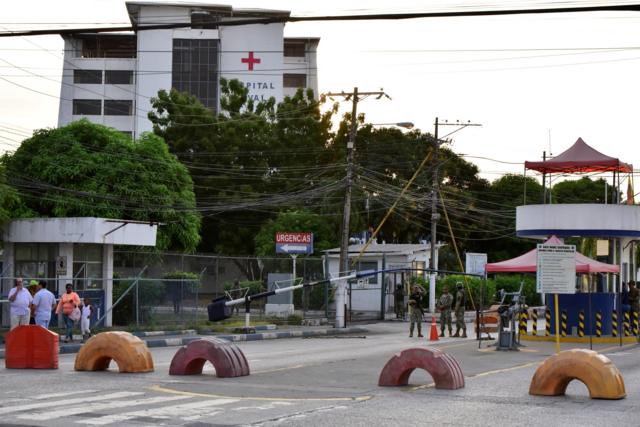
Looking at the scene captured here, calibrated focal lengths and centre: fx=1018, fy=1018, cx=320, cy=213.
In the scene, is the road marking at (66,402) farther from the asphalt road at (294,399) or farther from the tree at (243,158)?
the tree at (243,158)

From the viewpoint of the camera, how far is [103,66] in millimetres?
94875

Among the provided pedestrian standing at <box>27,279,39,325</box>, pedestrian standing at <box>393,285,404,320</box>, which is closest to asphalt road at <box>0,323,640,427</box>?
pedestrian standing at <box>27,279,39,325</box>

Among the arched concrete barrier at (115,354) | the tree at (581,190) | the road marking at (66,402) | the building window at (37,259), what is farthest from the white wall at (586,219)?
the tree at (581,190)

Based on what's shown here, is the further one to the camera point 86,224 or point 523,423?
point 86,224

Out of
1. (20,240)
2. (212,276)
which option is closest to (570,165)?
(20,240)

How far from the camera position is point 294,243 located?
146 feet

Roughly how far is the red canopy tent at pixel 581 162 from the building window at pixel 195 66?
6032 cm

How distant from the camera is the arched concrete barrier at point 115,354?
1827cm

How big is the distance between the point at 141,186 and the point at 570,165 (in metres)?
19.4

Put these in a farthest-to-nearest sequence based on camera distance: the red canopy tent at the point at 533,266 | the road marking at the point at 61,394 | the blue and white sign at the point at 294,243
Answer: the blue and white sign at the point at 294,243, the red canopy tent at the point at 533,266, the road marking at the point at 61,394

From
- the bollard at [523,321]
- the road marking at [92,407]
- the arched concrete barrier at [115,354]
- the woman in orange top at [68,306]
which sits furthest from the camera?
the bollard at [523,321]

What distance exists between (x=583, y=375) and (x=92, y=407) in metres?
7.27

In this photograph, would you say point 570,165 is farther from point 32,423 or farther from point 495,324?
point 32,423

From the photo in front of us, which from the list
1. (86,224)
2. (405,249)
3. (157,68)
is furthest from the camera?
(157,68)
